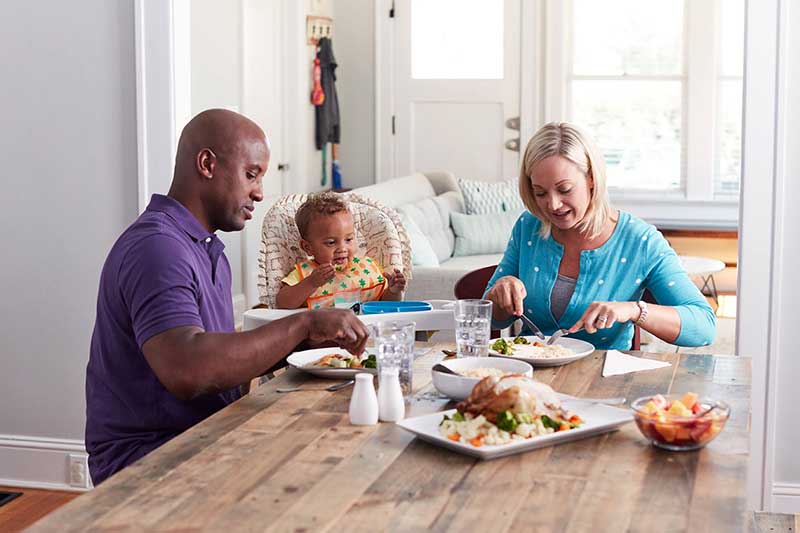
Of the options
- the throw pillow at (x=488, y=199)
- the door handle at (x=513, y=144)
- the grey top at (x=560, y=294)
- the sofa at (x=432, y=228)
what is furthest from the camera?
the door handle at (x=513, y=144)

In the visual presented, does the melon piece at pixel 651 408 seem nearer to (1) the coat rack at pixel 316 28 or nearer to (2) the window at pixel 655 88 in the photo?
(1) the coat rack at pixel 316 28

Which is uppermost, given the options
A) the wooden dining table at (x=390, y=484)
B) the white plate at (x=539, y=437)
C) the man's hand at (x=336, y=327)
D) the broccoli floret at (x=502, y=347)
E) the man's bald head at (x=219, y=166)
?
the man's bald head at (x=219, y=166)

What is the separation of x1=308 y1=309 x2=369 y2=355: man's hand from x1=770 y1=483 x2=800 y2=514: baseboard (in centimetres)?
182

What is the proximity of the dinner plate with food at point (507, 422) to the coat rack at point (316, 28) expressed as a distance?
19.2ft

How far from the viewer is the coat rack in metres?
7.36

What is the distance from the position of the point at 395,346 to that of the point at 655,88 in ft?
20.4

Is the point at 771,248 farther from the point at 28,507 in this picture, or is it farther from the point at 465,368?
the point at 28,507

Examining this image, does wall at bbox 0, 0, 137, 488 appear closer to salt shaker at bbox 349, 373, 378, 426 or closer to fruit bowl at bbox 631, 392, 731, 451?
salt shaker at bbox 349, 373, 378, 426

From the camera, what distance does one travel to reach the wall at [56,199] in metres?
3.45

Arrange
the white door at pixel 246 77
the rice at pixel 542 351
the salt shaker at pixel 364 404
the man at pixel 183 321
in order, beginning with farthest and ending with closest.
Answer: the white door at pixel 246 77 < the rice at pixel 542 351 < the man at pixel 183 321 < the salt shaker at pixel 364 404

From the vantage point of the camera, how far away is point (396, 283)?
343 cm

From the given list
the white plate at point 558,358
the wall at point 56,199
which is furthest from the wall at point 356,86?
the white plate at point 558,358

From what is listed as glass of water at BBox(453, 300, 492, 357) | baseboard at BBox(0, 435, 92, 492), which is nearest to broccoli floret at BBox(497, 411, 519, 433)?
glass of water at BBox(453, 300, 492, 357)

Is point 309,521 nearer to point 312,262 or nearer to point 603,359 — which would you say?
point 603,359
